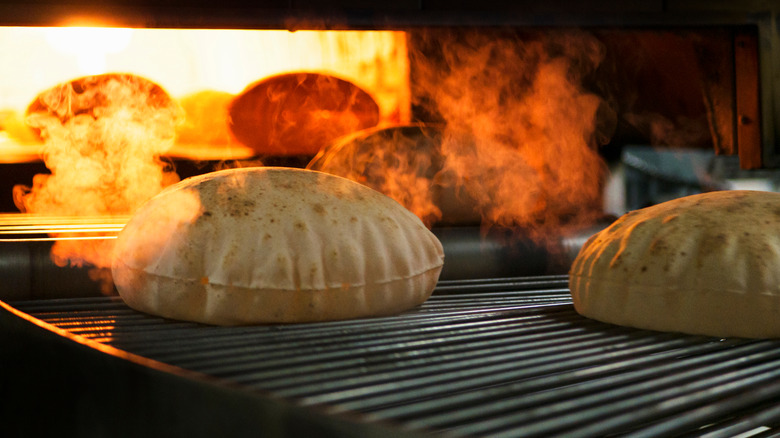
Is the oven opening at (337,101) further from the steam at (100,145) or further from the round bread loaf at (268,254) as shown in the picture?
the round bread loaf at (268,254)

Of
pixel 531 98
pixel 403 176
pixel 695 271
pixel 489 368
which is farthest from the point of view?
pixel 531 98

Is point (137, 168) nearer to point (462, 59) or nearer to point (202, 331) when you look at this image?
point (462, 59)

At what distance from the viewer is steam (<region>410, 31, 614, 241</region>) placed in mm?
2539

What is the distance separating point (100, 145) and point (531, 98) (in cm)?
148

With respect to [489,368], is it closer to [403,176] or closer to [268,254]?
[268,254]

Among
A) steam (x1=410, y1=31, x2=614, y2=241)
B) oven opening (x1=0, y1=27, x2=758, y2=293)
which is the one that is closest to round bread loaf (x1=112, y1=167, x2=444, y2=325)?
oven opening (x1=0, y1=27, x2=758, y2=293)

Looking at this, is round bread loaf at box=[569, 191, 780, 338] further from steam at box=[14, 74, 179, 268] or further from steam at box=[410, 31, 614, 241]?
steam at box=[14, 74, 179, 268]

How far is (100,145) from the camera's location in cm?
228

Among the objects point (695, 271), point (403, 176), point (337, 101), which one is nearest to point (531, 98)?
point (337, 101)

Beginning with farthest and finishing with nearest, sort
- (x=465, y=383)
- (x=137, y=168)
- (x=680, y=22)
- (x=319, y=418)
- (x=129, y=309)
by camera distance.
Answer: (x=137, y=168), (x=680, y=22), (x=129, y=309), (x=465, y=383), (x=319, y=418)

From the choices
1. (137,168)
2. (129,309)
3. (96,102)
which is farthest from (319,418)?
(96,102)

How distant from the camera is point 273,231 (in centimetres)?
101

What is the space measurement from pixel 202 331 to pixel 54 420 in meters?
0.19

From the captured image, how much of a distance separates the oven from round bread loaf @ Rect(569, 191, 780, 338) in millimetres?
39
